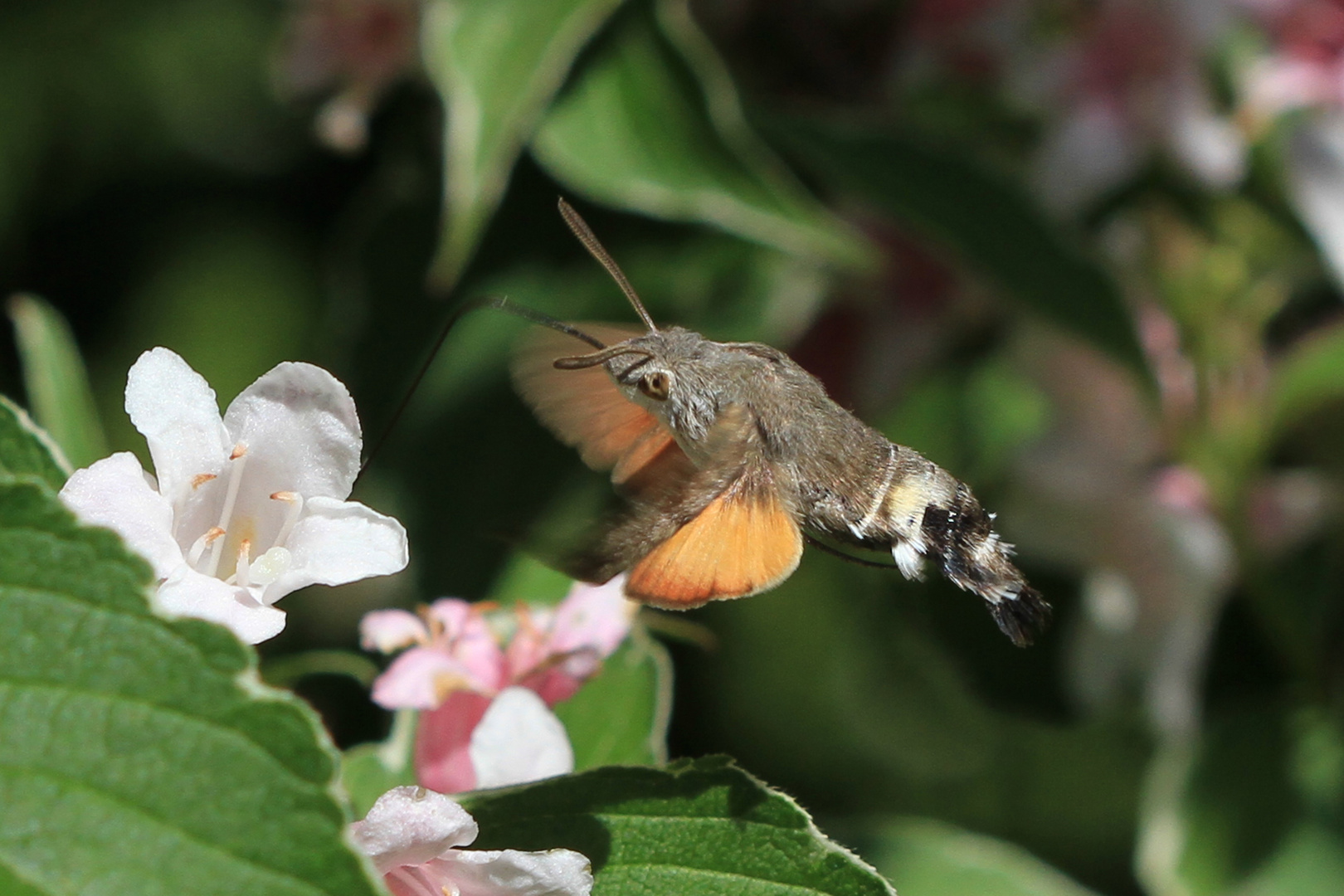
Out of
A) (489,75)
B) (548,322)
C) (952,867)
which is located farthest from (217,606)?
(952,867)

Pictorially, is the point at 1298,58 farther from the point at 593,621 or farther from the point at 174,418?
the point at 174,418

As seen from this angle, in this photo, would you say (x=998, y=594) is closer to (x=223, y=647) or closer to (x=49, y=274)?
(x=223, y=647)

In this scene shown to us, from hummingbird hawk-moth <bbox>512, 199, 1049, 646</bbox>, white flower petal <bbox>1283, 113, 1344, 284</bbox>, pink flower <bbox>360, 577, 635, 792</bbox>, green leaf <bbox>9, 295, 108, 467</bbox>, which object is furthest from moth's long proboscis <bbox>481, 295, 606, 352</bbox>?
white flower petal <bbox>1283, 113, 1344, 284</bbox>

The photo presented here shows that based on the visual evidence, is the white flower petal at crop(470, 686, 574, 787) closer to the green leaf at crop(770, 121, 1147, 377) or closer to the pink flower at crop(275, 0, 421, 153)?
the green leaf at crop(770, 121, 1147, 377)

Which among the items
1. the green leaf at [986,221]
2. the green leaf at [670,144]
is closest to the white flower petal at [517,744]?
the green leaf at [670,144]

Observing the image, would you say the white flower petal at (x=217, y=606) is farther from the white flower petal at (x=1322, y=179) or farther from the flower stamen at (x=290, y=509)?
the white flower petal at (x=1322, y=179)

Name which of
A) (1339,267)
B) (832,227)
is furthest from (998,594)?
(1339,267)
